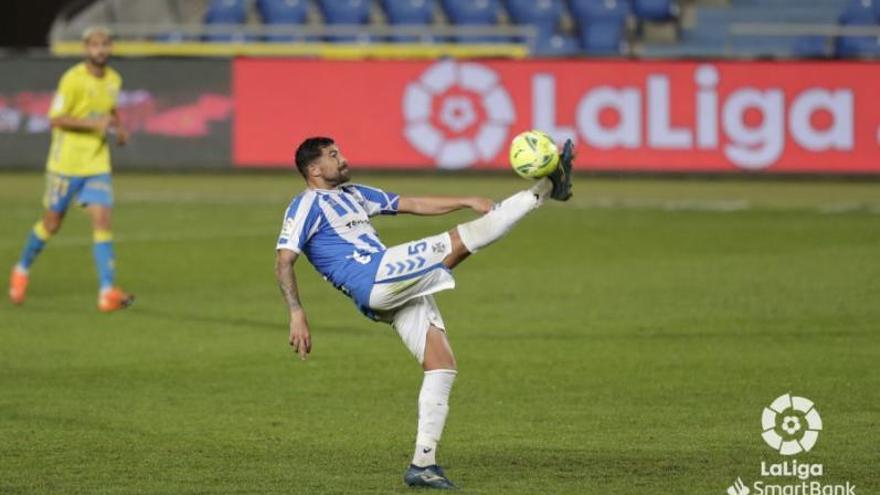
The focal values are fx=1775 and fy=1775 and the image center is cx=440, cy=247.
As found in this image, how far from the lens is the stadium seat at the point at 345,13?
33438 millimetres

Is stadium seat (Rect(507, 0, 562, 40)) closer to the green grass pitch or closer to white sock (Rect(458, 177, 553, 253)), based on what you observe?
the green grass pitch

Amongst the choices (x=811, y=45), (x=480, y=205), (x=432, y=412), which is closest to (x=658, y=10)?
(x=811, y=45)

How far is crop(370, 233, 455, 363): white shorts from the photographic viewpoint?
875cm

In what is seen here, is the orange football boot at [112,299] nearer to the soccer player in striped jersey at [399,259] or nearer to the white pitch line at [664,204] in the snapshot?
the soccer player in striped jersey at [399,259]

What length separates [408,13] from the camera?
33188mm

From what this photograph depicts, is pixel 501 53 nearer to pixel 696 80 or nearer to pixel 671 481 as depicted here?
pixel 696 80

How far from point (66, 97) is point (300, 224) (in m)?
7.68

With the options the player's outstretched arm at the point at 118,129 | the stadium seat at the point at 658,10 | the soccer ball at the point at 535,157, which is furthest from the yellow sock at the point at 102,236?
the stadium seat at the point at 658,10

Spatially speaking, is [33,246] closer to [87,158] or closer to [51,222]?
[51,222]

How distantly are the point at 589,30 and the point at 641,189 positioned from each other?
6.00 metres

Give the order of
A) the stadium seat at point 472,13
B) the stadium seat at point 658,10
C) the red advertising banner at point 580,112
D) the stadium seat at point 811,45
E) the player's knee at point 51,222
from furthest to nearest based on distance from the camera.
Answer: the stadium seat at point 472,13 < the stadium seat at point 658,10 < the stadium seat at point 811,45 < the red advertising banner at point 580,112 < the player's knee at point 51,222

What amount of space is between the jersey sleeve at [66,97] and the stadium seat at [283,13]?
698 inches

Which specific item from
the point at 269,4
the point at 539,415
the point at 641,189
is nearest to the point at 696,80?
the point at 641,189

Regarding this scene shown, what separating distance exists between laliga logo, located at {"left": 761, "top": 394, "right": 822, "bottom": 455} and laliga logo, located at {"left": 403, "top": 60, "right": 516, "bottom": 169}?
16.6 metres
